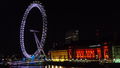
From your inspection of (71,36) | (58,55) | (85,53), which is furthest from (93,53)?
(71,36)

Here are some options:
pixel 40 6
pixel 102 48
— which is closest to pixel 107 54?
pixel 102 48

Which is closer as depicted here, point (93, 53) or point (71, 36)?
point (93, 53)

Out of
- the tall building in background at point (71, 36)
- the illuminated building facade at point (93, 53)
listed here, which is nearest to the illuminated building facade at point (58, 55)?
the illuminated building facade at point (93, 53)

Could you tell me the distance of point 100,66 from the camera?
4822cm

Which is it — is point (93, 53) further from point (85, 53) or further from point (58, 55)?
point (58, 55)

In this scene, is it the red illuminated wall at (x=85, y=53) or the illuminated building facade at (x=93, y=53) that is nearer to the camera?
the illuminated building facade at (x=93, y=53)

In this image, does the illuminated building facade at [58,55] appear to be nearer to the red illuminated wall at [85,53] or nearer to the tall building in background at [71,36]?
the red illuminated wall at [85,53]

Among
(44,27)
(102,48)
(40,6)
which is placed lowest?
(102,48)

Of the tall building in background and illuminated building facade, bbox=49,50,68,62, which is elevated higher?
the tall building in background

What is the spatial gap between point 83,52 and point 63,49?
15144 mm

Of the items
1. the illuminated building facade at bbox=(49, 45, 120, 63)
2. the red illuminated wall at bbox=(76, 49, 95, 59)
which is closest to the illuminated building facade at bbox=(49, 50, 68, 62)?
the illuminated building facade at bbox=(49, 45, 120, 63)

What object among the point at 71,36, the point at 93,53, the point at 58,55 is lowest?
the point at 58,55

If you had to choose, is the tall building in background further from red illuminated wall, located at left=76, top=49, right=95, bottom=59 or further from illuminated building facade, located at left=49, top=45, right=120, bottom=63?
red illuminated wall, located at left=76, top=49, right=95, bottom=59

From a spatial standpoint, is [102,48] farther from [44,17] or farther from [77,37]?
[77,37]
